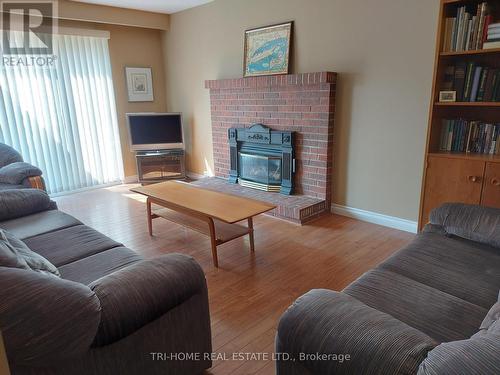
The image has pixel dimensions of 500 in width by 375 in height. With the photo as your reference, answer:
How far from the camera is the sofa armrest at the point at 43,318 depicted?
0.95 metres

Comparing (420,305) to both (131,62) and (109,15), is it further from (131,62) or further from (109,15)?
(131,62)

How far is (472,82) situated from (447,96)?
0.19 meters

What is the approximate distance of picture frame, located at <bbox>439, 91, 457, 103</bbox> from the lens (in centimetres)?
251

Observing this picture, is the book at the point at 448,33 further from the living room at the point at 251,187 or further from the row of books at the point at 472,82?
the row of books at the point at 472,82

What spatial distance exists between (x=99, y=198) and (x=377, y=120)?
354 centimetres

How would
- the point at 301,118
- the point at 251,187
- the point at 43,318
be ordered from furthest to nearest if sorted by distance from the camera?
the point at 251,187 → the point at 301,118 → the point at 43,318

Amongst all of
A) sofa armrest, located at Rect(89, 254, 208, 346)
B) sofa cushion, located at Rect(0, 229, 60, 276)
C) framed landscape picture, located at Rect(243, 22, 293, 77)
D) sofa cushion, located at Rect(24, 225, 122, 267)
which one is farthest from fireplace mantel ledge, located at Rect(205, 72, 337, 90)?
sofa cushion, located at Rect(0, 229, 60, 276)

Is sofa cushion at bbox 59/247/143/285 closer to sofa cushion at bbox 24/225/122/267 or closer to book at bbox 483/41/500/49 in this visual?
sofa cushion at bbox 24/225/122/267

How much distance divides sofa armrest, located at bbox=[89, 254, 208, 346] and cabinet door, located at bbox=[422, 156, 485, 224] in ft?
6.72

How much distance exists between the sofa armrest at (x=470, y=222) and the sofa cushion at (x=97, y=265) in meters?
1.74

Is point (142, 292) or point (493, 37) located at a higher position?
point (493, 37)

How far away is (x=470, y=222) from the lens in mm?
1874

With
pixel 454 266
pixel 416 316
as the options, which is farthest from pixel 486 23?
pixel 416 316

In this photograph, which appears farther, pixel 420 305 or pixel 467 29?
pixel 467 29
